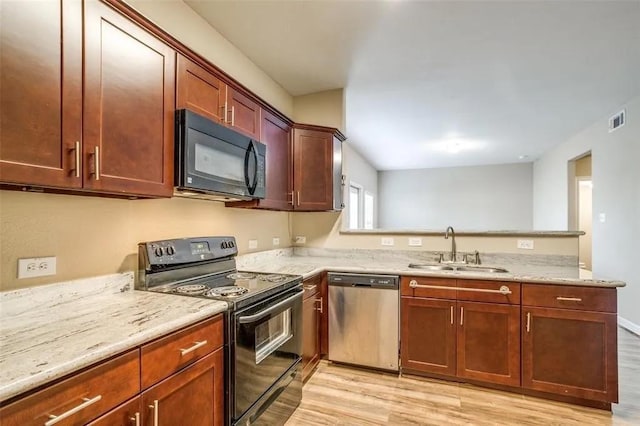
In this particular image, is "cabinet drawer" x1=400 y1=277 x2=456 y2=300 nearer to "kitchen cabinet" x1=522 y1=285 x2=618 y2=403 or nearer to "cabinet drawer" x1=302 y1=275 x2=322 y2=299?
"kitchen cabinet" x1=522 y1=285 x2=618 y2=403

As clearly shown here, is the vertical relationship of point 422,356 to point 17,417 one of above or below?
below

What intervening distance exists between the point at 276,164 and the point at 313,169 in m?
0.44

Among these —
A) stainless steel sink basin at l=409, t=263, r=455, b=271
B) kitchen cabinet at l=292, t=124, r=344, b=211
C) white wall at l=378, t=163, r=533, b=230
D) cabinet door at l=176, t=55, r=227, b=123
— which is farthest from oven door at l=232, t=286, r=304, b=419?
white wall at l=378, t=163, r=533, b=230

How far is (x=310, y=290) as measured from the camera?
2521 mm

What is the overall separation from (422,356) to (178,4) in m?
3.10

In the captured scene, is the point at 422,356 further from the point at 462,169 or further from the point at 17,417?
the point at 462,169

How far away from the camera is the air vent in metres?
3.79

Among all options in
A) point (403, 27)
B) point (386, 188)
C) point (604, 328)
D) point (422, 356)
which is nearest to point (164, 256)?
point (422, 356)

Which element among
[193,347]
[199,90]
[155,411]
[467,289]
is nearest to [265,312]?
[193,347]

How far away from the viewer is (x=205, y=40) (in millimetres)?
2338

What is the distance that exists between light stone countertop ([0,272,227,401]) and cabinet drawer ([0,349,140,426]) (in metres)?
0.04

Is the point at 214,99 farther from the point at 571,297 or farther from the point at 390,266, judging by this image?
the point at 571,297

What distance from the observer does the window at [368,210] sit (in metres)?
7.76

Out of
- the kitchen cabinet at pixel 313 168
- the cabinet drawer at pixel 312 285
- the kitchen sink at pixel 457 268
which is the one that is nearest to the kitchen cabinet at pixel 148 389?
the cabinet drawer at pixel 312 285
